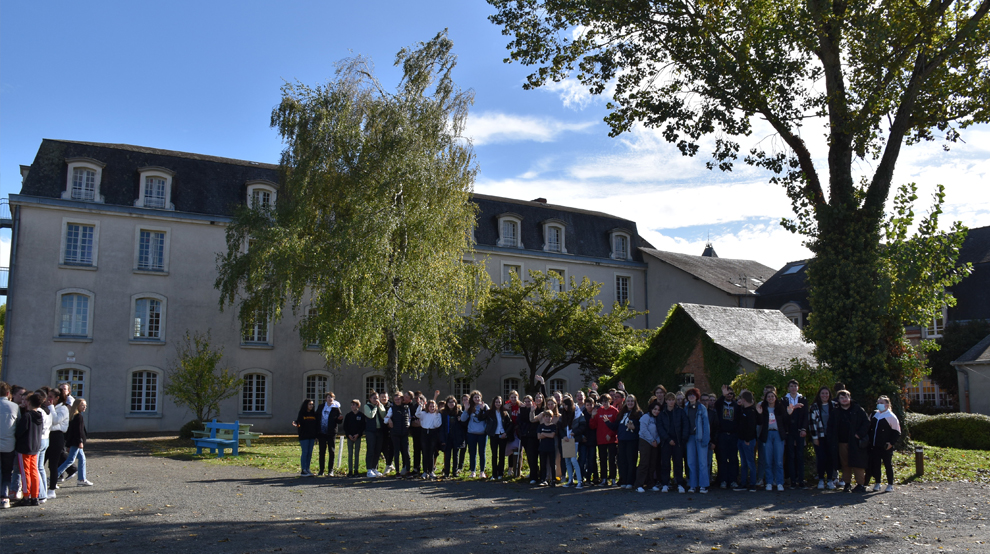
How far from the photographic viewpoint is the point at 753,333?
22.3 metres

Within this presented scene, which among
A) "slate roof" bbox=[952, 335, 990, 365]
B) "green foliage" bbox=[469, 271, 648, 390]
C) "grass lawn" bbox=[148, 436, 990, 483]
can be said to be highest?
"green foliage" bbox=[469, 271, 648, 390]

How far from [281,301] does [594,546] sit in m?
17.1

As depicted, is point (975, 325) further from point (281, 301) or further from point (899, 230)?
point (281, 301)

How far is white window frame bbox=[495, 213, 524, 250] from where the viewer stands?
34781 millimetres

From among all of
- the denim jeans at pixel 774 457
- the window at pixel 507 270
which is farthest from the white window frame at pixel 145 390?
the denim jeans at pixel 774 457

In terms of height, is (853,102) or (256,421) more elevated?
(853,102)

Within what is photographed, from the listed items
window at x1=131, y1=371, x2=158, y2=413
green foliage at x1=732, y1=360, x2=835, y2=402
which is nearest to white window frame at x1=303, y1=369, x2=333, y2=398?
window at x1=131, y1=371, x2=158, y2=413

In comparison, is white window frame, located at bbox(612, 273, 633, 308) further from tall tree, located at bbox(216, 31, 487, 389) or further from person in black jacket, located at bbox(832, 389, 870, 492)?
person in black jacket, located at bbox(832, 389, 870, 492)

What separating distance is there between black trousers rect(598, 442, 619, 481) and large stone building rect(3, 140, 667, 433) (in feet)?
44.9

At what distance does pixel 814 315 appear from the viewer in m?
16.1

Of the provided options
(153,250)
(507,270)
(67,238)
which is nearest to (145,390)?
(153,250)

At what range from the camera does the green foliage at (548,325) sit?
29.7 meters

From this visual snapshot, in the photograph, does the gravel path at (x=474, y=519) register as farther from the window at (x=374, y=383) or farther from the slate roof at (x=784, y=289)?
the slate roof at (x=784, y=289)

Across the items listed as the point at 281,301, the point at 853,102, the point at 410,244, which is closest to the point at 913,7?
the point at 853,102
